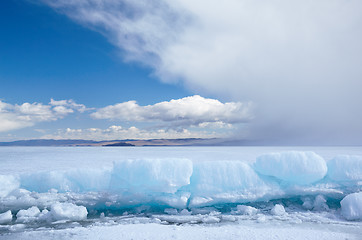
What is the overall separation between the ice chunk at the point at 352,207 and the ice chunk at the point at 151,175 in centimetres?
403

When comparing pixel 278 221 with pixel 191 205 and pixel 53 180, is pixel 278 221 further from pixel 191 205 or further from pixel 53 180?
pixel 53 180

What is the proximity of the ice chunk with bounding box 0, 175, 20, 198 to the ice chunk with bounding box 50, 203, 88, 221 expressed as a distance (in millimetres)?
2220

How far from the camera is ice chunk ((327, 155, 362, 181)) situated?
784 cm

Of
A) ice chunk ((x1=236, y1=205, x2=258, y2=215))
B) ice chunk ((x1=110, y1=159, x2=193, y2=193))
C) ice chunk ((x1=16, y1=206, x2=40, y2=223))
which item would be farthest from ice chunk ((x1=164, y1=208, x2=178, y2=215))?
ice chunk ((x1=16, y1=206, x2=40, y2=223))

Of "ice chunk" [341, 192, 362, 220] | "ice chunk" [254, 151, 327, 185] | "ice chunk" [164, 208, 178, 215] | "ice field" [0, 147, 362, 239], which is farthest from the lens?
"ice chunk" [254, 151, 327, 185]

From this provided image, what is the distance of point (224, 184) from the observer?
7195 millimetres

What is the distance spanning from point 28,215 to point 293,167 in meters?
7.37

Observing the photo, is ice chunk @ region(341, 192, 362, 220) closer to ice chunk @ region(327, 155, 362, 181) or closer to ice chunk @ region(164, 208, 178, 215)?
ice chunk @ region(327, 155, 362, 181)

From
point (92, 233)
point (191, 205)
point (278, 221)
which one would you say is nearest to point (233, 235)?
point (278, 221)

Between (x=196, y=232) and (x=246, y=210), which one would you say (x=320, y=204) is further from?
(x=196, y=232)

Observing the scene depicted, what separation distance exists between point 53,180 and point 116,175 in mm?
1894

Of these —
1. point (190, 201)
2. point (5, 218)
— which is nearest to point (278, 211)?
point (190, 201)

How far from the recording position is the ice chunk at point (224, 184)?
6.88 m

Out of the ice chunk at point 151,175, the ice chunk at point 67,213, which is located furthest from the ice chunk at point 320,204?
the ice chunk at point 67,213
